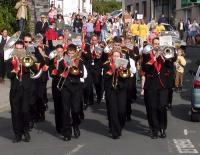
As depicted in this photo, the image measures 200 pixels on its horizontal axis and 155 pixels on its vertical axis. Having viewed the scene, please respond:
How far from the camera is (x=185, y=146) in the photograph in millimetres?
12039

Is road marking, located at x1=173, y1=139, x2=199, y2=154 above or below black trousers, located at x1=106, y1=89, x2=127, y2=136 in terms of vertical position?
below

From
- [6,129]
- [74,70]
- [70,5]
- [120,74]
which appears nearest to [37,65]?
[74,70]

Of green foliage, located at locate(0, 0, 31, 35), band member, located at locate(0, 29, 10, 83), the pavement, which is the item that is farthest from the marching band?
green foliage, located at locate(0, 0, 31, 35)

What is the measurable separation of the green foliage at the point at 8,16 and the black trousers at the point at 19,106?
1398 cm

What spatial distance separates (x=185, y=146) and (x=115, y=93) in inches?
71.4

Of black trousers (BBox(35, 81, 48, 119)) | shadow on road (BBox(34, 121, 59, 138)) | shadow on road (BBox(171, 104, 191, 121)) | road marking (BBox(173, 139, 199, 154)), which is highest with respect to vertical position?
black trousers (BBox(35, 81, 48, 119))

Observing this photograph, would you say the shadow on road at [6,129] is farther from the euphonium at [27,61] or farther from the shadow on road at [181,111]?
the shadow on road at [181,111]

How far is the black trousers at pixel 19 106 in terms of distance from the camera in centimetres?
1258

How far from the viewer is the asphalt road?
11641mm

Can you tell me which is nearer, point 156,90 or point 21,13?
point 156,90

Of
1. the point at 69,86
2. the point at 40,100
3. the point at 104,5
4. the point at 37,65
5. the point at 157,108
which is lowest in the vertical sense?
the point at 40,100

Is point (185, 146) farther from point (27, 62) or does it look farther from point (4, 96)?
point (4, 96)

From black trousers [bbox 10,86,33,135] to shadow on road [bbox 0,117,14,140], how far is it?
70cm

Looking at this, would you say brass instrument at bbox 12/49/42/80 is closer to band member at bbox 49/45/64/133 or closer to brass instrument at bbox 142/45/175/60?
band member at bbox 49/45/64/133
